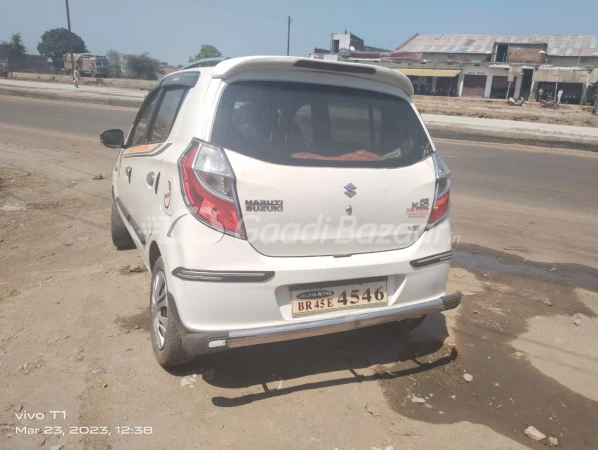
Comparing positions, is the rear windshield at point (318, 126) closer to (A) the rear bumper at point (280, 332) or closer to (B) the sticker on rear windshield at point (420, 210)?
(B) the sticker on rear windshield at point (420, 210)

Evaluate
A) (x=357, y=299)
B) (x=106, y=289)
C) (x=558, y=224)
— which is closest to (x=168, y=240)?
(x=357, y=299)

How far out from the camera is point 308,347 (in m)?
3.33

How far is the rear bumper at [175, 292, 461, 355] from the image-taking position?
2.44 meters

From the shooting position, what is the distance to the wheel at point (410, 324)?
345cm

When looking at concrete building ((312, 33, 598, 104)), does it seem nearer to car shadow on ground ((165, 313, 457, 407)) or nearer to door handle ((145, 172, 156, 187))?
car shadow on ground ((165, 313, 457, 407))

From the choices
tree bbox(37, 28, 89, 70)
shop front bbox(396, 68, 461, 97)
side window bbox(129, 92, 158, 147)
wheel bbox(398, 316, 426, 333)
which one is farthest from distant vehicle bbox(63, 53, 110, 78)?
wheel bbox(398, 316, 426, 333)

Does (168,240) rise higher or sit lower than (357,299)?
higher

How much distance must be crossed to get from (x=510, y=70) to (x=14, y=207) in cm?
4669

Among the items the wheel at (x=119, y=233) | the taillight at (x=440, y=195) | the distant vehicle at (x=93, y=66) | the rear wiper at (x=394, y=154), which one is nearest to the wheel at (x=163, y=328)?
the rear wiper at (x=394, y=154)

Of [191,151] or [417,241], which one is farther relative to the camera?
[417,241]

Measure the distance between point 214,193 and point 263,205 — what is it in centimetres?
26

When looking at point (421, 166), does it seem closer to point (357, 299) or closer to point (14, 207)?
point (357, 299)

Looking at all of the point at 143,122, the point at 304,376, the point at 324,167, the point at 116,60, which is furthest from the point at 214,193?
the point at 116,60

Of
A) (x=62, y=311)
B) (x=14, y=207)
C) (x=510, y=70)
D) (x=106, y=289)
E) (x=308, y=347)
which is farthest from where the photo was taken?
(x=510, y=70)
